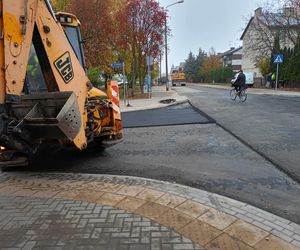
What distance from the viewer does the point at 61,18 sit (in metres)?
6.27

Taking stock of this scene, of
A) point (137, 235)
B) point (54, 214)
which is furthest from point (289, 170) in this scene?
point (54, 214)

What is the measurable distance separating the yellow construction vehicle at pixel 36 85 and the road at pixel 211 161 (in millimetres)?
1302

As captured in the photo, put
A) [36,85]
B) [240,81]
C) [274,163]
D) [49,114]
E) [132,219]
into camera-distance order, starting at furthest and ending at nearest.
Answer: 1. [240,81]
2. [274,163]
3. [36,85]
4. [49,114]
5. [132,219]

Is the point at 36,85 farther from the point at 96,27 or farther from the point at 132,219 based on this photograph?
the point at 96,27

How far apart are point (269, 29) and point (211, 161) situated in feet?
120

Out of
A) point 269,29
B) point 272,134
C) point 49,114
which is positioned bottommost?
point 272,134

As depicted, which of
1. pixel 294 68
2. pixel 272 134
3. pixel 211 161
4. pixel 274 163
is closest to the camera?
pixel 274 163

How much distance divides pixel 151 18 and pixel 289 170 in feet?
69.1

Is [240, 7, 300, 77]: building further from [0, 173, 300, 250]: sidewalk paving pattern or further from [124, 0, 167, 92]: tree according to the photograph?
[0, 173, 300, 250]: sidewalk paving pattern

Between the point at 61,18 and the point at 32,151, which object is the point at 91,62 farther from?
the point at 32,151

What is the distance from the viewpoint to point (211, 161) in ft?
21.0

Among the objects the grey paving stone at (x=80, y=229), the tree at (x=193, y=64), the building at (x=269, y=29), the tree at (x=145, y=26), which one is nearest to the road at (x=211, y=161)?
the grey paving stone at (x=80, y=229)

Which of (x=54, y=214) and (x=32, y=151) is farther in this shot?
(x=32, y=151)

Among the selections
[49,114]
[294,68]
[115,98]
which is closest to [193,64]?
[294,68]
